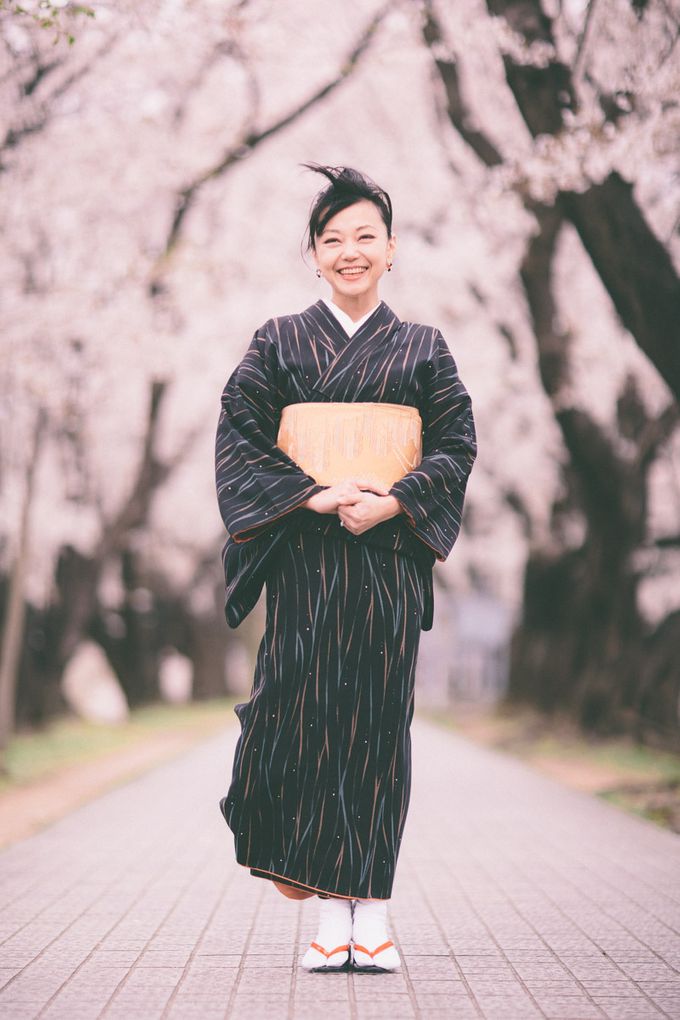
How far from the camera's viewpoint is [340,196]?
162 inches

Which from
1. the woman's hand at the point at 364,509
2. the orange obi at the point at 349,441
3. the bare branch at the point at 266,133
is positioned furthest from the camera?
the bare branch at the point at 266,133

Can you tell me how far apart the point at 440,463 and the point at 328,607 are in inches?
22.5

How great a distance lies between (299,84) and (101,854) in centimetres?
1109

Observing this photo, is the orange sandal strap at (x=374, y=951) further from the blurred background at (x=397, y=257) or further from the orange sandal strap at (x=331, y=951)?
the blurred background at (x=397, y=257)

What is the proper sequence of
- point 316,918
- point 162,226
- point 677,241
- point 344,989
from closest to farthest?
point 344,989, point 316,918, point 677,241, point 162,226

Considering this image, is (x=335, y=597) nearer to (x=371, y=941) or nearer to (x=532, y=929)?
(x=371, y=941)

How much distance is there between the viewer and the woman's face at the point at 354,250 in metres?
4.10

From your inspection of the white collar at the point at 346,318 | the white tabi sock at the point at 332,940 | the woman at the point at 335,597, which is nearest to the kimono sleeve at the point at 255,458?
the woman at the point at 335,597

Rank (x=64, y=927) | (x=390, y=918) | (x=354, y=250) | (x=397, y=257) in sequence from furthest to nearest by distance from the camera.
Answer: (x=397, y=257) < (x=390, y=918) < (x=64, y=927) < (x=354, y=250)

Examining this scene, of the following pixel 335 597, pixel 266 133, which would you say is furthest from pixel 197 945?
pixel 266 133

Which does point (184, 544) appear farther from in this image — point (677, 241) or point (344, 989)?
point (344, 989)

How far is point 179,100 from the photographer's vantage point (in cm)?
1443

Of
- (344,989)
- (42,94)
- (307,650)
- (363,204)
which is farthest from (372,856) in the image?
(42,94)

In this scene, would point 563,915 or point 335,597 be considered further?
point 563,915
